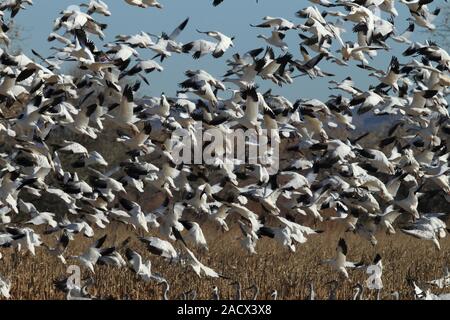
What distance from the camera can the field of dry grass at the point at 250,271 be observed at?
1150 cm

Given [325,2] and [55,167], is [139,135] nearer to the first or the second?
[55,167]

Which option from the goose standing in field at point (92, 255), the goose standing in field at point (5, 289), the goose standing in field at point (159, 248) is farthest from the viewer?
the goose standing in field at point (92, 255)

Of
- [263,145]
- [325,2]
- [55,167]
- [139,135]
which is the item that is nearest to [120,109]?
[139,135]

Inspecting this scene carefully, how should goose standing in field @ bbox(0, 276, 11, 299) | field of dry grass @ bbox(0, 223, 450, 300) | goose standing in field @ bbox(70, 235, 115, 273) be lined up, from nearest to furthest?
goose standing in field @ bbox(0, 276, 11, 299) < goose standing in field @ bbox(70, 235, 115, 273) < field of dry grass @ bbox(0, 223, 450, 300)

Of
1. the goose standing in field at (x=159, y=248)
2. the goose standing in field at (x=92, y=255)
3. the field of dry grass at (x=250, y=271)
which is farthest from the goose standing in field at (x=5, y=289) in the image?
the goose standing in field at (x=159, y=248)

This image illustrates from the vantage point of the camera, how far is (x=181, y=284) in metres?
12.1

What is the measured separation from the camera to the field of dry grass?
11500 millimetres

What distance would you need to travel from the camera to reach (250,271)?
14.2 m

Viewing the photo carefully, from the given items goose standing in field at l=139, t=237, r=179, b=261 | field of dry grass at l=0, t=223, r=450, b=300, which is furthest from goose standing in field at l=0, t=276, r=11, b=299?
goose standing in field at l=139, t=237, r=179, b=261

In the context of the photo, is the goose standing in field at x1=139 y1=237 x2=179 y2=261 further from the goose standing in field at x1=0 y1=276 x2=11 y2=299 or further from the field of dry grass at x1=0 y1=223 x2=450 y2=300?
the goose standing in field at x1=0 y1=276 x2=11 y2=299

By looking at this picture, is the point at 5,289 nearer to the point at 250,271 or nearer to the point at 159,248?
the point at 159,248

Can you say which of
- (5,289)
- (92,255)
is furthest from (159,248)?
(5,289)

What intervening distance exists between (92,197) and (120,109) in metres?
1.50

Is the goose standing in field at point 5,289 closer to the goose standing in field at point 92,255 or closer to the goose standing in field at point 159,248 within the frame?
the goose standing in field at point 92,255
